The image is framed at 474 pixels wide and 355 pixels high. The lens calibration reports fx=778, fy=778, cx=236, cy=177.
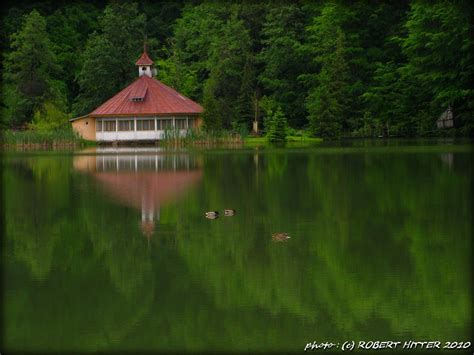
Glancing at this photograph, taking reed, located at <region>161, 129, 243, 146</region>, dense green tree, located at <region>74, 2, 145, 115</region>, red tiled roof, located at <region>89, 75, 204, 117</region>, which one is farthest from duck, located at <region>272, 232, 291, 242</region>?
dense green tree, located at <region>74, 2, 145, 115</region>

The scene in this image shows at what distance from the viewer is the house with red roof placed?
45219 millimetres

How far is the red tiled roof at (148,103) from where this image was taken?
4512 cm

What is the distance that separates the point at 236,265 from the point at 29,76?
44.8 metres

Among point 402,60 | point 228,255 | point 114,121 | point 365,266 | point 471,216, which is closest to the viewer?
point 365,266

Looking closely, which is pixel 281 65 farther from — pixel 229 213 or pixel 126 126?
pixel 229 213

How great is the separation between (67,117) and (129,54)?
6.85 meters

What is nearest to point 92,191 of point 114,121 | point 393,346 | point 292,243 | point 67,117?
point 292,243

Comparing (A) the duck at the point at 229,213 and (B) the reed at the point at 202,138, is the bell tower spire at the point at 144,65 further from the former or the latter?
(A) the duck at the point at 229,213

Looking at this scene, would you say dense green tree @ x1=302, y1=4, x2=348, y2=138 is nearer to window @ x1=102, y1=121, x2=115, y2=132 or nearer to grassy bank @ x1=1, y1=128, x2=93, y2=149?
window @ x1=102, y1=121, x2=115, y2=132

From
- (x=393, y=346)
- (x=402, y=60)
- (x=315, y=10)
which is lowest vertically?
(x=393, y=346)

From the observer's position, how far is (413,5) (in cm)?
4331

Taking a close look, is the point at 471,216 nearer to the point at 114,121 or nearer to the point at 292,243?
the point at 292,243

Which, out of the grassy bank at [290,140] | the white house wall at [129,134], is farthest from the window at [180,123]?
the grassy bank at [290,140]

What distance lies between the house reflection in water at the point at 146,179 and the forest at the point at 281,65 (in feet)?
52.8
